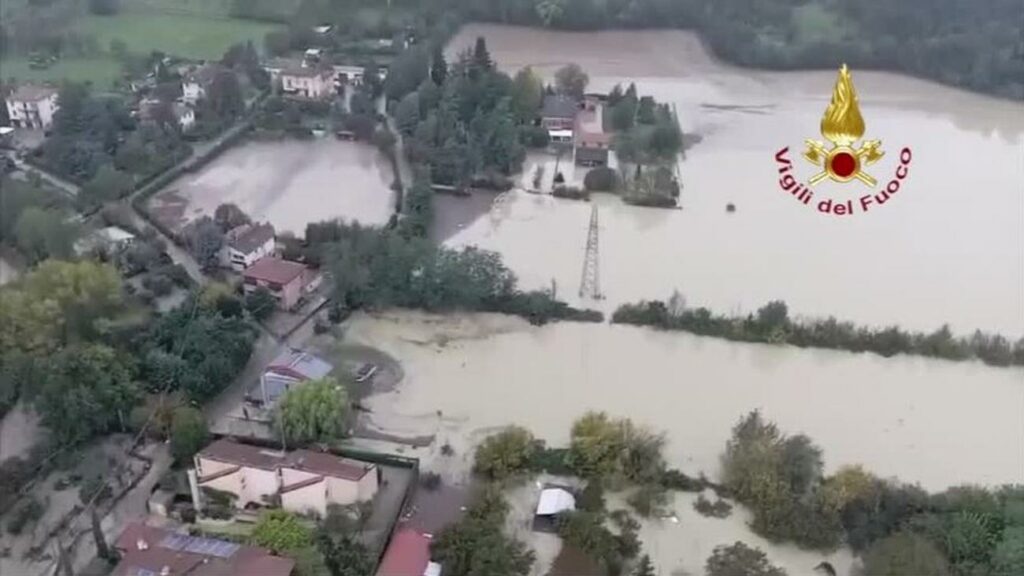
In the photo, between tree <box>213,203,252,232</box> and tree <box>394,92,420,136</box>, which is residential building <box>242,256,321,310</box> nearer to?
tree <box>213,203,252,232</box>

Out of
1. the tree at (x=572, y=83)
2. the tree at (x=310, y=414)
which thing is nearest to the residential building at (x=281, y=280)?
the tree at (x=310, y=414)

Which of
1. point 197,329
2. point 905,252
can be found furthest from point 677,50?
point 197,329

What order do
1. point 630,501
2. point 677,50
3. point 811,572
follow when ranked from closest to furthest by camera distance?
point 811,572 → point 630,501 → point 677,50

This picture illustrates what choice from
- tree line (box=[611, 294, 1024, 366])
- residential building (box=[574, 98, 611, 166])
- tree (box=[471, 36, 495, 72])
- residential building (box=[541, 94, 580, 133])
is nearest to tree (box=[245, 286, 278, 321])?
tree line (box=[611, 294, 1024, 366])

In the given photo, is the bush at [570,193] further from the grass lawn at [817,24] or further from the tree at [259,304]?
the grass lawn at [817,24]

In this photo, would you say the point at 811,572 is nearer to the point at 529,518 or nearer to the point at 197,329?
the point at 529,518

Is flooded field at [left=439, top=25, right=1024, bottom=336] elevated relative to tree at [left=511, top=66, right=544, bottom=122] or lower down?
lower down
